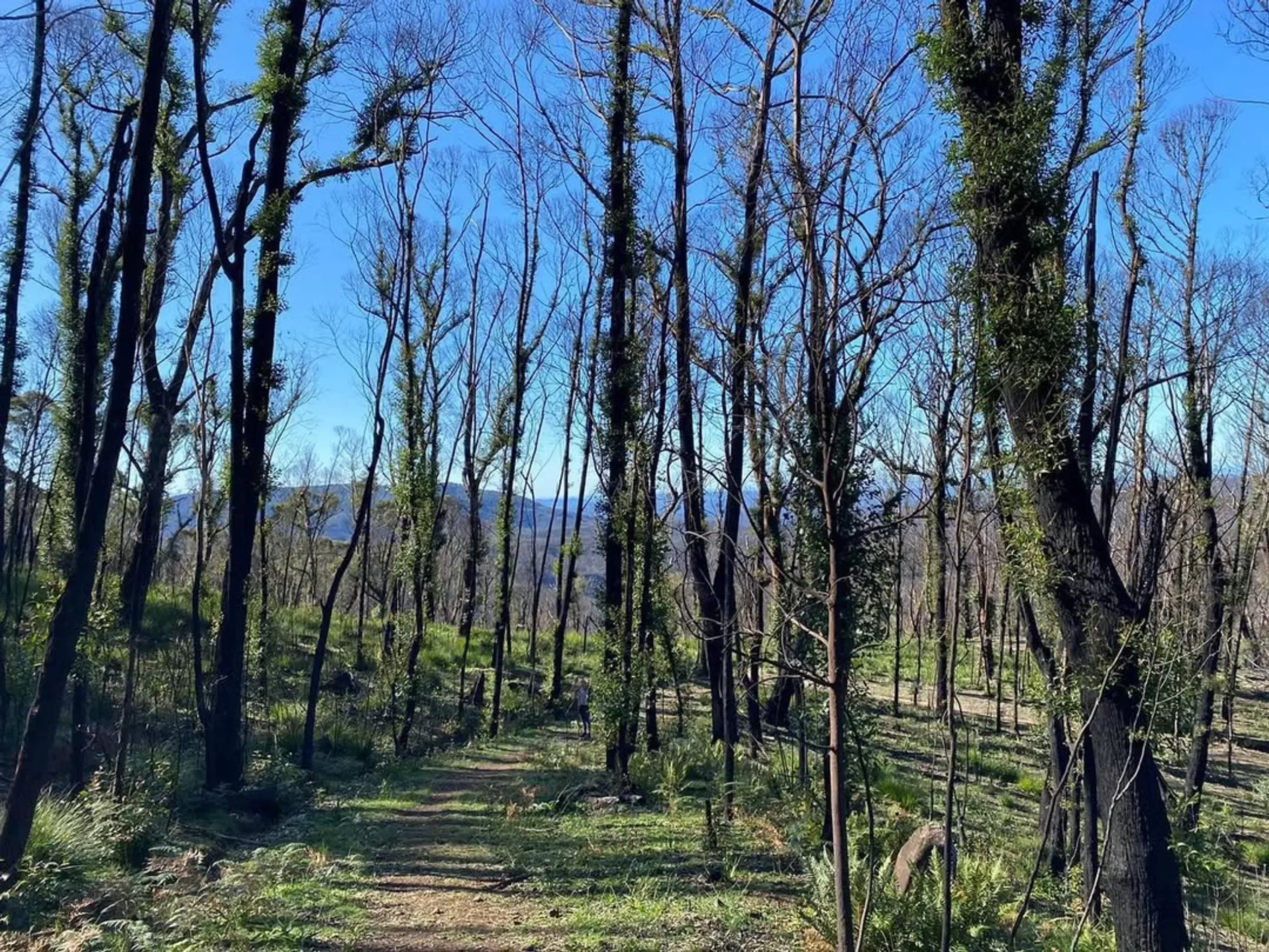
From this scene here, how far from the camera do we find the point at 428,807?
1080cm

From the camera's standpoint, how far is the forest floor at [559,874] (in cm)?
611

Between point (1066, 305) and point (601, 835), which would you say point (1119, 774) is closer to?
point (1066, 305)

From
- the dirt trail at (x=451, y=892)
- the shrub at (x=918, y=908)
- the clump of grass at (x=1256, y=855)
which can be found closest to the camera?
the shrub at (x=918, y=908)

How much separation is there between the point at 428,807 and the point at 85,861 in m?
4.25

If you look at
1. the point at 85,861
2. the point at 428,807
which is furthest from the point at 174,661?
the point at 85,861

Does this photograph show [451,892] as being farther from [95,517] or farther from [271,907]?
[95,517]

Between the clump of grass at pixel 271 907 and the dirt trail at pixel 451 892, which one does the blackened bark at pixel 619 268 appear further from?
the clump of grass at pixel 271 907

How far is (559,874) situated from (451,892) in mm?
925

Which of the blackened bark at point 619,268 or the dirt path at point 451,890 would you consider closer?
the dirt path at point 451,890

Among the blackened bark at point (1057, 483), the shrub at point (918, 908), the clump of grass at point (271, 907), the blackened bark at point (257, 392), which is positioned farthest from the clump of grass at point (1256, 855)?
the blackened bark at point (257, 392)

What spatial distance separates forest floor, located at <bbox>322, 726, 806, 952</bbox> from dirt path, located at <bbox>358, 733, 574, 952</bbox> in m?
0.02

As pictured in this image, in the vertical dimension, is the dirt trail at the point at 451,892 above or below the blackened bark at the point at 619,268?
below

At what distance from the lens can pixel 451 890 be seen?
7.32m

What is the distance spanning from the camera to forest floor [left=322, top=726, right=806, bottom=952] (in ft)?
20.0
